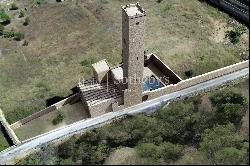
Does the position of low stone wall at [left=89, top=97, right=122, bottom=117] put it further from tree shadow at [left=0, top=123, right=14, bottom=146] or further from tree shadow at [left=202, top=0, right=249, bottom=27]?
tree shadow at [left=202, top=0, right=249, bottom=27]

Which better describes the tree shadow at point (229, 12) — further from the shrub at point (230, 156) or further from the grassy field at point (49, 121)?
the shrub at point (230, 156)

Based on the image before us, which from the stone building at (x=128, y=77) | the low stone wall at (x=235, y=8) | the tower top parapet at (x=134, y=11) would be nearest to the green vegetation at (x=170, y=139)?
the stone building at (x=128, y=77)

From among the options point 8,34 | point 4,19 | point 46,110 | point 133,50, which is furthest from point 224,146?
point 4,19

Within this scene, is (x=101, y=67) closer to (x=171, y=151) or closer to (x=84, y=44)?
(x=84, y=44)

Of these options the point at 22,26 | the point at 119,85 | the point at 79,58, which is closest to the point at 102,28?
the point at 79,58

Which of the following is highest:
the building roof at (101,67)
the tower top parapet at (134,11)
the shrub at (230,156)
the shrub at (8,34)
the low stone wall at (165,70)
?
the tower top parapet at (134,11)
